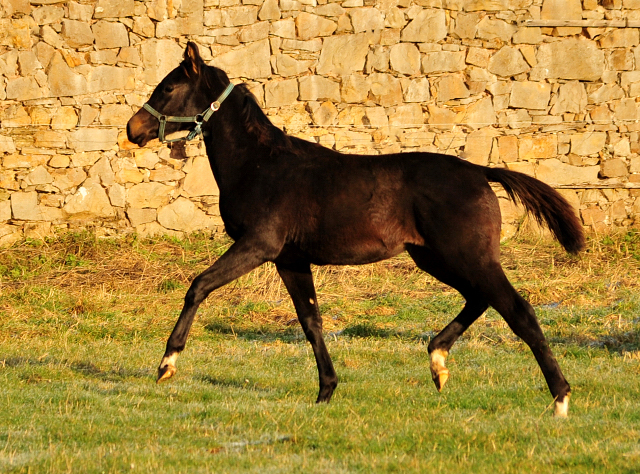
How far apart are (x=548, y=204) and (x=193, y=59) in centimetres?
252

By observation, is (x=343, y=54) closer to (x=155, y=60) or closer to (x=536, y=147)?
(x=155, y=60)

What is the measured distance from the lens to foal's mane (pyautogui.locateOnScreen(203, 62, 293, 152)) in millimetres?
5754

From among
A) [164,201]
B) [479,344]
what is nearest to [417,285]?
[479,344]

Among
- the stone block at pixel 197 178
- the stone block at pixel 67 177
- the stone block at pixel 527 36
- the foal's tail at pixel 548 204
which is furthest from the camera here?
the stone block at pixel 527 36

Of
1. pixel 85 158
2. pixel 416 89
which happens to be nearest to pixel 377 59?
pixel 416 89

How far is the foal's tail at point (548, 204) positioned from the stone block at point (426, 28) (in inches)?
252

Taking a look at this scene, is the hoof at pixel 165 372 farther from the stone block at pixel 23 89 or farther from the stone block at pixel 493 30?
the stone block at pixel 493 30

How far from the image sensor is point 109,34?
1138cm

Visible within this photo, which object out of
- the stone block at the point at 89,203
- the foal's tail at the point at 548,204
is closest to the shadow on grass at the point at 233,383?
the foal's tail at the point at 548,204

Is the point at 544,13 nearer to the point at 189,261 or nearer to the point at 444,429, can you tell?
the point at 189,261

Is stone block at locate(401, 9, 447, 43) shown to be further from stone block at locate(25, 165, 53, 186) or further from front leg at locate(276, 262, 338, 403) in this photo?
front leg at locate(276, 262, 338, 403)

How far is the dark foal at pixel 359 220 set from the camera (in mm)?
5176

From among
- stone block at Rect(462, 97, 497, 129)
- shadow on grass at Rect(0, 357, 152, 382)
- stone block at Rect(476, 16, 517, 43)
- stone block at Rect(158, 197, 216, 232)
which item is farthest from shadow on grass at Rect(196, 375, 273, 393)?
stone block at Rect(476, 16, 517, 43)

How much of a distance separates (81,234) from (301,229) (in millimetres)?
6458
